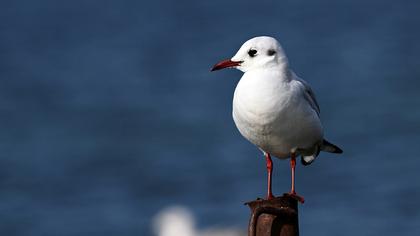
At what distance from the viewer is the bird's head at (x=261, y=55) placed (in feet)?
18.5

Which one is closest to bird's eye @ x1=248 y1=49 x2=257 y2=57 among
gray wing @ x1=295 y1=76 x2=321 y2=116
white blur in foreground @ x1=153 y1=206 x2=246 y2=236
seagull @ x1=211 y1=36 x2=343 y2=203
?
seagull @ x1=211 y1=36 x2=343 y2=203

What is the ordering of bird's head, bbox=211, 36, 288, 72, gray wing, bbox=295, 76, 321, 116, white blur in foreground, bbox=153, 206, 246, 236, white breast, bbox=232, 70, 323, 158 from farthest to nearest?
white blur in foreground, bbox=153, 206, 246, 236 → gray wing, bbox=295, 76, 321, 116 → bird's head, bbox=211, 36, 288, 72 → white breast, bbox=232, 70, 323, 158

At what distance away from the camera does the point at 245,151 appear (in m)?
17.0

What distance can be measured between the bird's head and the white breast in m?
0.05

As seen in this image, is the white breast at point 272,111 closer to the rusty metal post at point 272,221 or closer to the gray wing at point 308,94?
the gray wing at point 308,94

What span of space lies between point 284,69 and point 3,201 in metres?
11.8

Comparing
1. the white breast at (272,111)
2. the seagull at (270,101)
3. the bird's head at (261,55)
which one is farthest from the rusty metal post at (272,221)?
the bird's head at (261,55)

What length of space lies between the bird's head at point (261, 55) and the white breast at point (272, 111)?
0.17 ft

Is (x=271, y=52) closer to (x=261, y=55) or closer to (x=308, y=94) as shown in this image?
(x=261, y=55)

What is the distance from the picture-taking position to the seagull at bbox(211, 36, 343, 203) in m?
5.52

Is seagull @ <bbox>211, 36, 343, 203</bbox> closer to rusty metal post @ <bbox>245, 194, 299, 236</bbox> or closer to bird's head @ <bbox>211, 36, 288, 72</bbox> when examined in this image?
bird's head @ <bbox>211, 36, 288, 72</bbox>

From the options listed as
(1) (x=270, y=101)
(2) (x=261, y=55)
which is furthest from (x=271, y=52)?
(1) (x=270, y=101)

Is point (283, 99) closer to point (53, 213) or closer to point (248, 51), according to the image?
point (248, 51)

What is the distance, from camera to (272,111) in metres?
5.53
